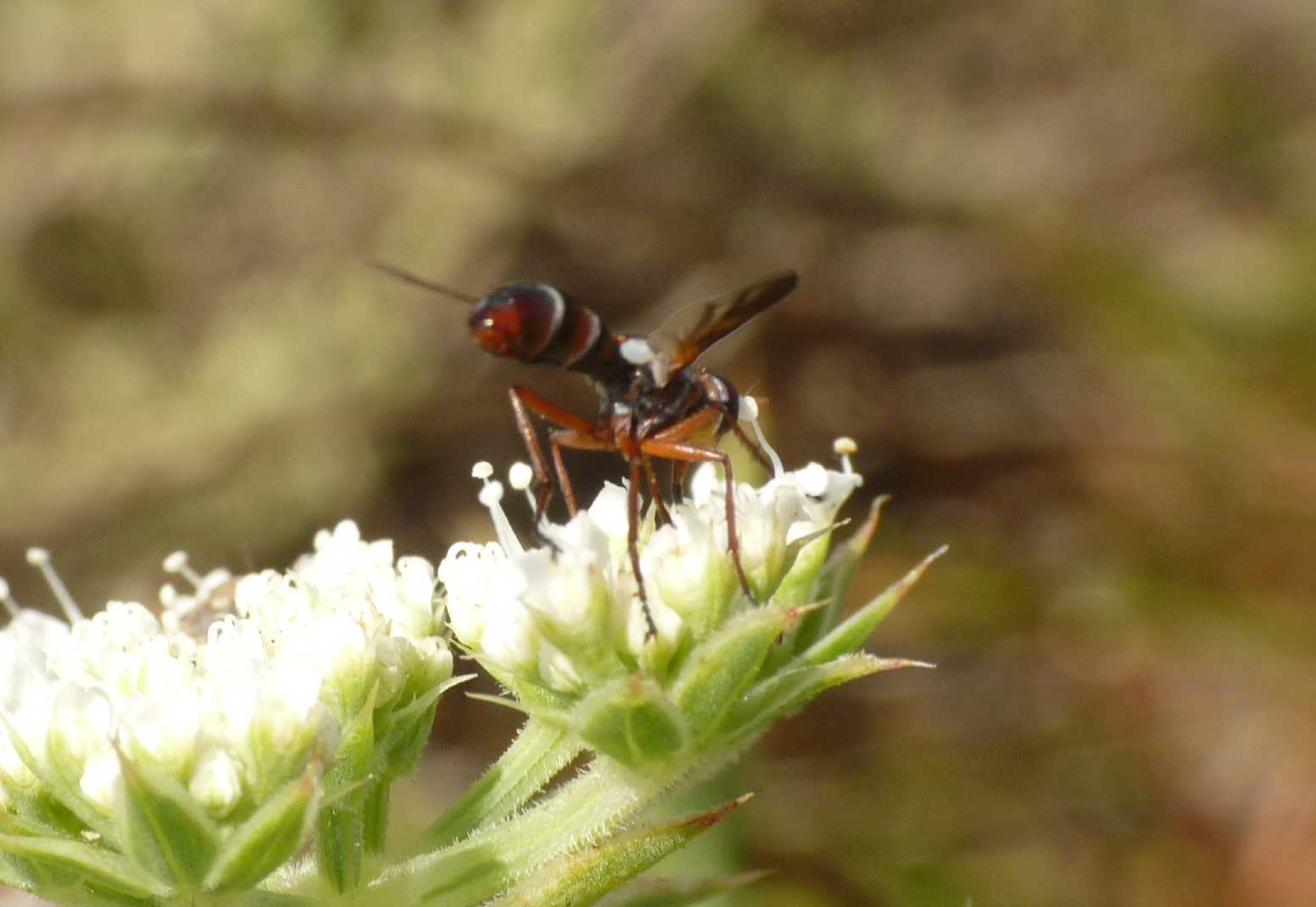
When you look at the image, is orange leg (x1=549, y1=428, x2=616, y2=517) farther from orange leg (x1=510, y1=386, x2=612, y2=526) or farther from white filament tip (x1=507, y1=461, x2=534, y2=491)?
white filament tip (x1=507, y1=461, x2=534, y2=491)

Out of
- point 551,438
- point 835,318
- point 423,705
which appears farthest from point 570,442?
point 835,318

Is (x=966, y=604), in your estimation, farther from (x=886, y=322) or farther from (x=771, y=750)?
(x=886, y=322)

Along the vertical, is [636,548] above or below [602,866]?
above

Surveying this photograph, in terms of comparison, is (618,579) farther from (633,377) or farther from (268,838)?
(268,838)

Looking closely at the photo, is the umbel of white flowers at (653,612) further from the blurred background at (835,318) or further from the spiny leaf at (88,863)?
the blurred background at (835,318)

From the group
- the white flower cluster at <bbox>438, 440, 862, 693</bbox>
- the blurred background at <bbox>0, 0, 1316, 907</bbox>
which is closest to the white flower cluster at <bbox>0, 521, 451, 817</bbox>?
the white flower cluster at <bbox>438, 440, 862, 693</bbox>

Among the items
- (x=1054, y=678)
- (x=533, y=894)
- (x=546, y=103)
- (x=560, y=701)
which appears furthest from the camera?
(x=546, y=103)

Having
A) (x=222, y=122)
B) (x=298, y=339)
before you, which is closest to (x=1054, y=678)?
(x=298, y=339)
